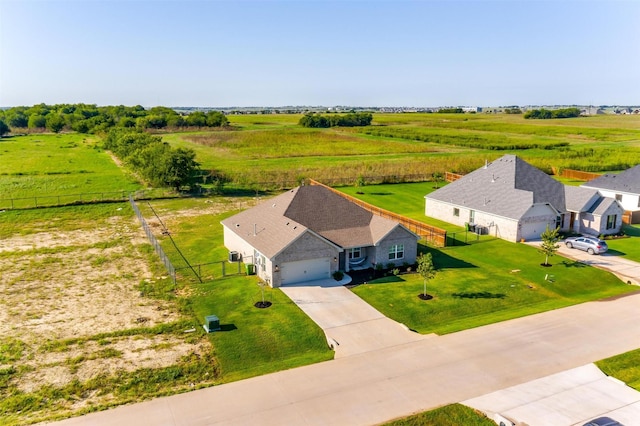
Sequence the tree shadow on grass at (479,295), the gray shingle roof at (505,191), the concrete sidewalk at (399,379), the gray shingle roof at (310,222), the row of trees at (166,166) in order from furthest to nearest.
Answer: the row of trees at (166,166), the gray shingle roof at (505,191), the gray shingle roof at (310,222), the tree shadow on grass at (479,295), the concrete sidewalk at (399,379)

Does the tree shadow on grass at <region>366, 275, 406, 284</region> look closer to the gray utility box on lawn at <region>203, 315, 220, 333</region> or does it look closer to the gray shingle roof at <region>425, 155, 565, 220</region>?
the gray utility box on lawn at <region>203, 315, 220, 333</region>

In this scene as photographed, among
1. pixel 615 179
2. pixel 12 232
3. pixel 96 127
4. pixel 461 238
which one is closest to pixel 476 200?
pixel 461 238

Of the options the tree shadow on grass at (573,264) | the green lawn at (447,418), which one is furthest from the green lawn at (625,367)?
the tree shadow on grass at (573,264)

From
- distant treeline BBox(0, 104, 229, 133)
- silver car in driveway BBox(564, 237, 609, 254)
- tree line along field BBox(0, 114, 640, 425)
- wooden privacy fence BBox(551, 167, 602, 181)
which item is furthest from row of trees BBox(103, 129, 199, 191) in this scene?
distant treeline BBox(0, 104, 229, 133)

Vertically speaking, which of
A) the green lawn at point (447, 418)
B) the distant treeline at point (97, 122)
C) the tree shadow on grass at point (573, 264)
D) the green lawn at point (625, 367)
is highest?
the distant treeline at point (97, 122)

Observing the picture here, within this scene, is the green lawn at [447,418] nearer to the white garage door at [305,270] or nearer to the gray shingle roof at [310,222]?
the white garage door at [305,270]

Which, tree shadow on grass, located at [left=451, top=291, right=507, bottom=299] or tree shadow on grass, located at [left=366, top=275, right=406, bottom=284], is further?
tree shadow on grass, located at [left=366, top=275, right=406, bottom=284]

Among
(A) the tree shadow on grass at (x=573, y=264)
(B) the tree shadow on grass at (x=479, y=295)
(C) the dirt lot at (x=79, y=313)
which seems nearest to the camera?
(C) the dirt lot at (x=79, y=313)

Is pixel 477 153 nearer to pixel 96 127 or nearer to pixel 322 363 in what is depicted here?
pixel 322 363
